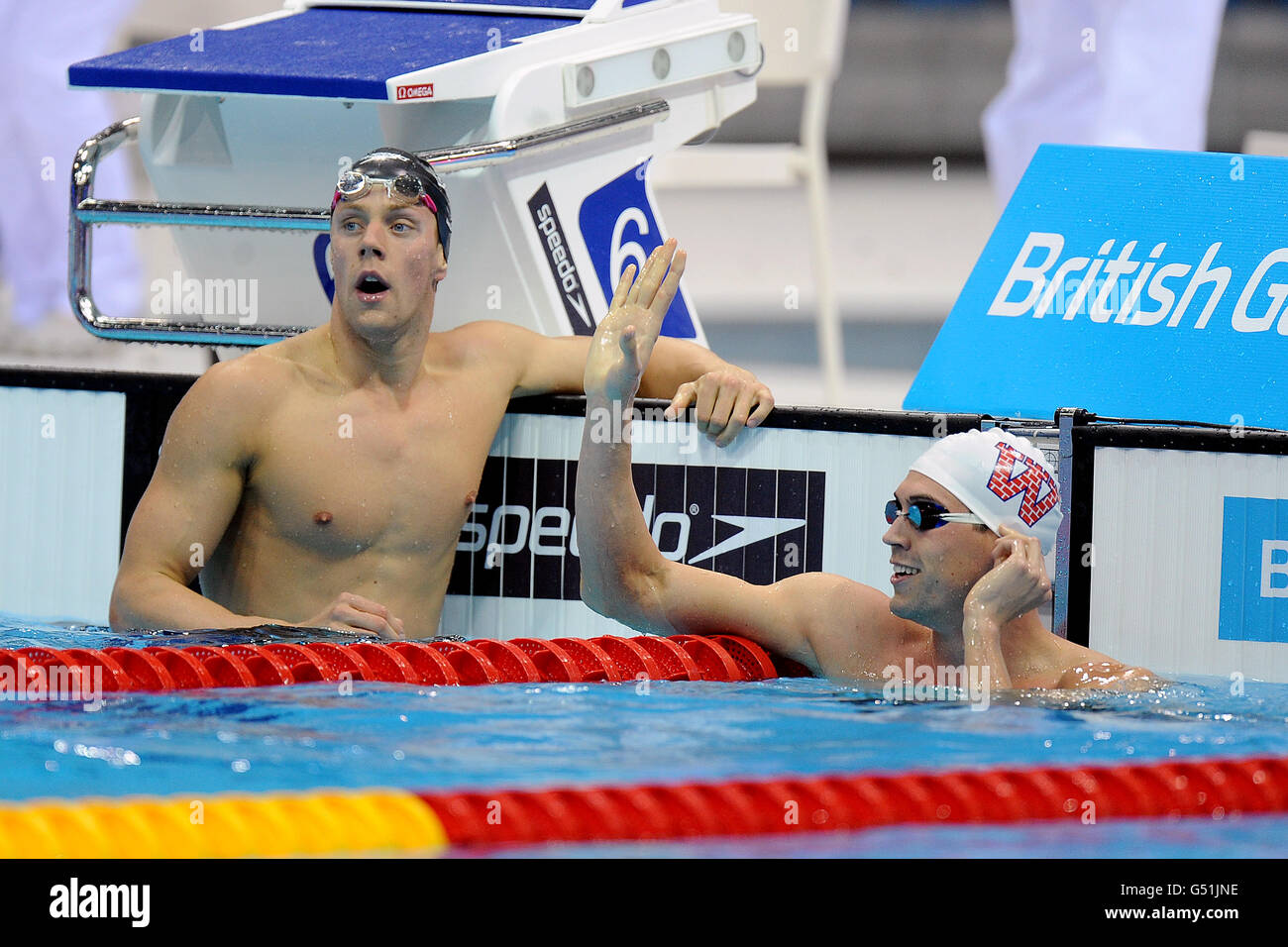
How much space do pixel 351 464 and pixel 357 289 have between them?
32cm

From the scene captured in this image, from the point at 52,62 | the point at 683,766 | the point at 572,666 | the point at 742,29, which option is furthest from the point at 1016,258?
the point at 52,62

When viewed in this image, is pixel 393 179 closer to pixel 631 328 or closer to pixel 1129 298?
pixel 631 328

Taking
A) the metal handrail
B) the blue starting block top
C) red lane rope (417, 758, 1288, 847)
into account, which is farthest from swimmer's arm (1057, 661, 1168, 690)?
the blue starting block top

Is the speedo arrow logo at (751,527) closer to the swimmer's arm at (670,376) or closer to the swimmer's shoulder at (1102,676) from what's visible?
the swimmer's arm at (670,376)

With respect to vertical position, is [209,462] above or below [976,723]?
above

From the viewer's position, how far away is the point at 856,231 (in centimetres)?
1160

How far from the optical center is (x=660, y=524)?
368 centimetres

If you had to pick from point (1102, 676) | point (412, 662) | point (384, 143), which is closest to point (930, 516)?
point (1102, 676)

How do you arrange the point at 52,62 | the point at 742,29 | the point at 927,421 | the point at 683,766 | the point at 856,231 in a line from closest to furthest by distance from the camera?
the point at 683,766, the point at 927,421, the point at 742,29, the point at 52,62, the point at 856,231

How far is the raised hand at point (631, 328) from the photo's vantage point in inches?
126

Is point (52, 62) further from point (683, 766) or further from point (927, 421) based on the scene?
point (683, 766)

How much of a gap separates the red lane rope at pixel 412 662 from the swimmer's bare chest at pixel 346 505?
0.22 meters

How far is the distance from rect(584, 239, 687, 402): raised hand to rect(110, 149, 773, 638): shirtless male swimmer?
0.03 meters

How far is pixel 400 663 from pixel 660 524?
0.71m
